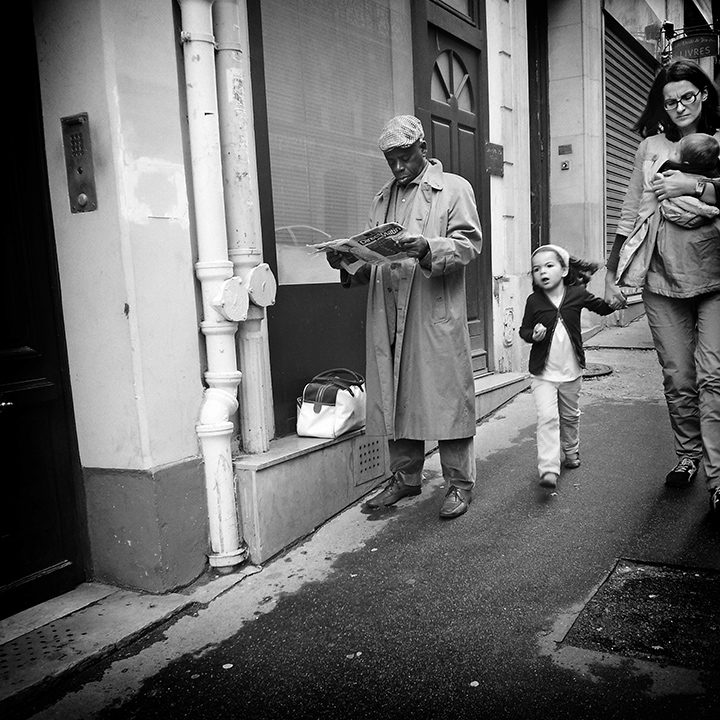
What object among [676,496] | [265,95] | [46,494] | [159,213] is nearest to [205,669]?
[46,494]

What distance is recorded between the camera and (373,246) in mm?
3594

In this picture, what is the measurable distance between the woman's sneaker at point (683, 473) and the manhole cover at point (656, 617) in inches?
41.5

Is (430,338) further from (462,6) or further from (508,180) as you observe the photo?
(462,6)

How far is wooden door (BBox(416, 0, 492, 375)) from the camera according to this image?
19.6ft

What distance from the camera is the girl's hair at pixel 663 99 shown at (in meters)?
3.93

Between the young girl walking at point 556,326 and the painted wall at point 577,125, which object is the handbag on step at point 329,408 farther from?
the painted wall at point 577,125

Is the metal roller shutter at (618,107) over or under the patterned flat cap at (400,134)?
over

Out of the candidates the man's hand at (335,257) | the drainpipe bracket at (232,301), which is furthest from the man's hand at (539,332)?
the drainpipe bracket at (232,301)

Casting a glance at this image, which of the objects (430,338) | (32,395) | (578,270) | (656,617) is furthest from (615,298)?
(32,395)

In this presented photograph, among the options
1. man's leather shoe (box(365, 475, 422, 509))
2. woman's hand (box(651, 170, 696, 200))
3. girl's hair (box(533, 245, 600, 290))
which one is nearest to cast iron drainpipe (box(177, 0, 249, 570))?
man's leather shoe (box(365, 475, 422, 509))

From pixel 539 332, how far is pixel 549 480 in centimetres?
85

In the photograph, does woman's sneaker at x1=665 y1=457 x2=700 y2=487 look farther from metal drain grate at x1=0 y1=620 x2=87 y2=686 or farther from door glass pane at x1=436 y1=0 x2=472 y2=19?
door glass pane at x1=436 y1=0 x2=472 y2=19

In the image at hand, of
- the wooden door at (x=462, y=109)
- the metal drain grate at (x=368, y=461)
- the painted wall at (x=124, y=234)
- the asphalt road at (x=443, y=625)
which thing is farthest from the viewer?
A: the wooden door at (x=462, y=109)

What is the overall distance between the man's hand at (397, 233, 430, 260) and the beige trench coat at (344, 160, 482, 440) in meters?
0.26
